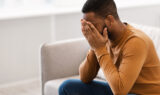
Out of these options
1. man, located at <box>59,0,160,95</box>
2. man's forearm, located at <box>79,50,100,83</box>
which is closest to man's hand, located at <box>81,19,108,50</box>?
man, located at <box>59,0,160,95</box>

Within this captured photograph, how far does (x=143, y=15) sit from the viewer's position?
12.9 ft

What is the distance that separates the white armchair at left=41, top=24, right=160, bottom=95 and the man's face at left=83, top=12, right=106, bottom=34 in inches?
28.2

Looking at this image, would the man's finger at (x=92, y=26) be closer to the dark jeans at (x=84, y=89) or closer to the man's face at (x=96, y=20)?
the man's face at (x=96, y=20)

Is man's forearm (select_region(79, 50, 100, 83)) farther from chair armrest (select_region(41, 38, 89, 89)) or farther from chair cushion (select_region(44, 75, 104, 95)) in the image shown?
chair armrest (select_region(41, 38, 89, 89))

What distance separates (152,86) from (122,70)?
0.20m

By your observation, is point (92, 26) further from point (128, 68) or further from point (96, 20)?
point (128, 68)

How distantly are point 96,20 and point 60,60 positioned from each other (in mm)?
840

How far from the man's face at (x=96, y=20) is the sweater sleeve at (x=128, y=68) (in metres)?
0.16

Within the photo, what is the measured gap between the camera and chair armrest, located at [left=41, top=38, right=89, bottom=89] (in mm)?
2475

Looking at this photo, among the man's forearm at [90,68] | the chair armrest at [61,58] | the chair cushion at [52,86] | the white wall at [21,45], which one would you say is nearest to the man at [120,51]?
the man's forearm at [90,68]

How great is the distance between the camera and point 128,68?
166cm

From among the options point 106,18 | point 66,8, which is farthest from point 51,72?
point 66,8

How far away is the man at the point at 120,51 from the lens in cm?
167

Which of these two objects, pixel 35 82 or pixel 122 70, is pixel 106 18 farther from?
pixel 35 82
